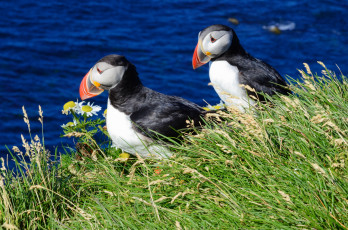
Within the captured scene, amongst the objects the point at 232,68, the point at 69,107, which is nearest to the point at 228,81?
the point at 232,68

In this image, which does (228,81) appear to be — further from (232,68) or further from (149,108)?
(149,108)

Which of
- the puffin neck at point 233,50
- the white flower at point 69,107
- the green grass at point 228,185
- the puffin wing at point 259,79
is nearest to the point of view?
the green grass at point 228,185

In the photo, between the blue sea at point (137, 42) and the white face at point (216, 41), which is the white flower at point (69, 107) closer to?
the white face at point (216, 41)

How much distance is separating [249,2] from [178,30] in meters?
3.61

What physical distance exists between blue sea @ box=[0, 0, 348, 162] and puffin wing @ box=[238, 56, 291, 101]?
569 centimetres

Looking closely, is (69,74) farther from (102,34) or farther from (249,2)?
(249,2)

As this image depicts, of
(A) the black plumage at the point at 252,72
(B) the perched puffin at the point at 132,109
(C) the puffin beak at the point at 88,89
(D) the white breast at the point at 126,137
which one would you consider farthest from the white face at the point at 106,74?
(A) the black plumage at the point at 252,72

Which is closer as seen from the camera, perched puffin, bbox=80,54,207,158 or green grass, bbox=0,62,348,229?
green grass, bbox=0,62,348,229

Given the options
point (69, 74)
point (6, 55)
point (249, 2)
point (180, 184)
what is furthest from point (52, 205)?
point (249, 2)

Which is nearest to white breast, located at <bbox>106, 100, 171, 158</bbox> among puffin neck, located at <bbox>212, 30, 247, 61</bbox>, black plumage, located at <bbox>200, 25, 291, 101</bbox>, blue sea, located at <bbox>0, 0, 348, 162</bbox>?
black plumage, located at <bbox>200, 25, 291, 101</bbox>

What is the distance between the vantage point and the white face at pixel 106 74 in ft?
18.5

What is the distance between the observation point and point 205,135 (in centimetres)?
481

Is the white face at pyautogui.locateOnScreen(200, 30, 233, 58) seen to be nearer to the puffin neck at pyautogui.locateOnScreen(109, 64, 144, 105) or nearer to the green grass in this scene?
the puffin neck at pyautogui.locateOnScreen(109, 64, 144, 105)

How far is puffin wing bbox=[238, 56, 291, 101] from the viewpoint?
6.42 meters
